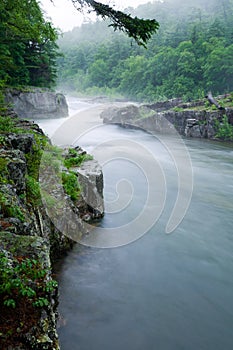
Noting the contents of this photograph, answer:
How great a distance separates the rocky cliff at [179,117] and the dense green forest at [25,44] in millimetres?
10206

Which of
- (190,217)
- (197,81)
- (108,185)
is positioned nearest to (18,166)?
(190,217)

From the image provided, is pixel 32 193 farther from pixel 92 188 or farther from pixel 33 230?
pixel 92 188

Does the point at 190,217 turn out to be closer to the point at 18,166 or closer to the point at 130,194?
the point at 130,194

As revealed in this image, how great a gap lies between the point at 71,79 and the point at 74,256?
11038cm

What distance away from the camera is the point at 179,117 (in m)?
30.1

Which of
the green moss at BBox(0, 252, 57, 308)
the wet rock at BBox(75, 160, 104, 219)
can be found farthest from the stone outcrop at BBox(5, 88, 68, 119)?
the green moss at BBox(0, 252, 57, 308)

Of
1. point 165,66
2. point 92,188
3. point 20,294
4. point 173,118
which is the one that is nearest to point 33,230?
point 20,294

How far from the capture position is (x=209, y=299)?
18.3ft

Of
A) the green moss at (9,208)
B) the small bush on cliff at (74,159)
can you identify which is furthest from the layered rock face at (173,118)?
the green moss at (9,208)

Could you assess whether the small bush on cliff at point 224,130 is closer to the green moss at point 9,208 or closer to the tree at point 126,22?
the tree at point 126,22

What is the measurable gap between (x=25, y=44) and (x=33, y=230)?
24.7 meters

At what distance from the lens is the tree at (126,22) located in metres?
4.43

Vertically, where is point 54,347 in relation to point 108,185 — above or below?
above

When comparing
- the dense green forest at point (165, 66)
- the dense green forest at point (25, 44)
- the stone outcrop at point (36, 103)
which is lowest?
the stone outcrop at point (36, 103)
